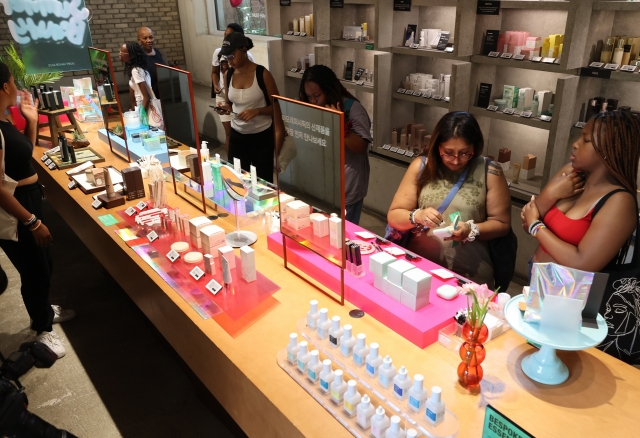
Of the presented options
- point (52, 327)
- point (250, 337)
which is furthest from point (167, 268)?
point (52, 327)

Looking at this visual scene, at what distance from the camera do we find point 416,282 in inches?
70.6

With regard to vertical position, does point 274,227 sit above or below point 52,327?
above

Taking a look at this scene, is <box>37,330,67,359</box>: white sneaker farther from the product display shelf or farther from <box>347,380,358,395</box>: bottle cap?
<box>347,380,358,395</box>: bottle cap

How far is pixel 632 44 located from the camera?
3.19 metres

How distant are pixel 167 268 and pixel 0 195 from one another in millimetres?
1031

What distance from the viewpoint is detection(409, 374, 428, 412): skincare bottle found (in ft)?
4.59

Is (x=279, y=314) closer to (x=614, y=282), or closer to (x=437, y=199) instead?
(x=437, y=199)

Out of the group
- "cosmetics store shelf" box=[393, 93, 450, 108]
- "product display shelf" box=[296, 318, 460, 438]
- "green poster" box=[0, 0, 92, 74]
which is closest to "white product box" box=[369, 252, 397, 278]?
"product display shelf" box=[296, 318, 460, 438]

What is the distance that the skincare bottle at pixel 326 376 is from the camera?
1551mm

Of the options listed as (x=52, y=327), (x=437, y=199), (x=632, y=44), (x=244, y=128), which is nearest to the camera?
(x=437, y=199)

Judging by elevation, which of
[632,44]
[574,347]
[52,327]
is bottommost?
[52,327]

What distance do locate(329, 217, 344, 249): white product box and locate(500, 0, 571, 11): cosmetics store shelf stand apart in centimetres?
242

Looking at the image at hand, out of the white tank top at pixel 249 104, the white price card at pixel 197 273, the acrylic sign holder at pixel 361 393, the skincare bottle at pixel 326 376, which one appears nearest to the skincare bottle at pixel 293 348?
the acrylic sign holder at pixel 361 393

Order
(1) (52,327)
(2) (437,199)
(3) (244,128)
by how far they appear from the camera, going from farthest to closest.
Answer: (3) (244,128)
(1) (52,327)
(2) (437,199)
